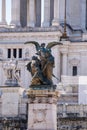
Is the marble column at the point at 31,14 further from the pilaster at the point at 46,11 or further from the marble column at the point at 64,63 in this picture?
the marble column at the point at 64,63

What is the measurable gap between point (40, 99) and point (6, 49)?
6276 cm

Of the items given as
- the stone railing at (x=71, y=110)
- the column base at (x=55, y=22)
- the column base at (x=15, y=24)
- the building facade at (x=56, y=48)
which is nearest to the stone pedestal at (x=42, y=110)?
the building facade at (x=56, y=48)

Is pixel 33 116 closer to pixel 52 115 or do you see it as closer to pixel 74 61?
pixel 52 115

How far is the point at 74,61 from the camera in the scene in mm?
106062

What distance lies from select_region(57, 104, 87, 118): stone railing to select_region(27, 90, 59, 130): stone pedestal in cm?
2551

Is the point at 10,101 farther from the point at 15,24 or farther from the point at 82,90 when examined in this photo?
the point at 15,24

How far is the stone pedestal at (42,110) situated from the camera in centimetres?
4234

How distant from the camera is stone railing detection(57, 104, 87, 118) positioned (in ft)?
225

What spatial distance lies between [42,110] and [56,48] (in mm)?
62816

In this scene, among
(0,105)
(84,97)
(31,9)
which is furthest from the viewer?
(31,9)

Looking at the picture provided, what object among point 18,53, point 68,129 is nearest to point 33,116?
point 68,129

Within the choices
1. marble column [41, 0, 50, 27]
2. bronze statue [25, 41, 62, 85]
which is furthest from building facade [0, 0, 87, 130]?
bronze statue [25, 41, 62, 85]

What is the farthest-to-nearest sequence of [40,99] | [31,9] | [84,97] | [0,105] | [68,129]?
[31,9] < [84,97] < [0,105] < [68,129] < [40,99]

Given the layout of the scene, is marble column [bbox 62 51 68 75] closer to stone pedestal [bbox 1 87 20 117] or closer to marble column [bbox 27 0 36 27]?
marble column [bbox 27 0 36 27]
